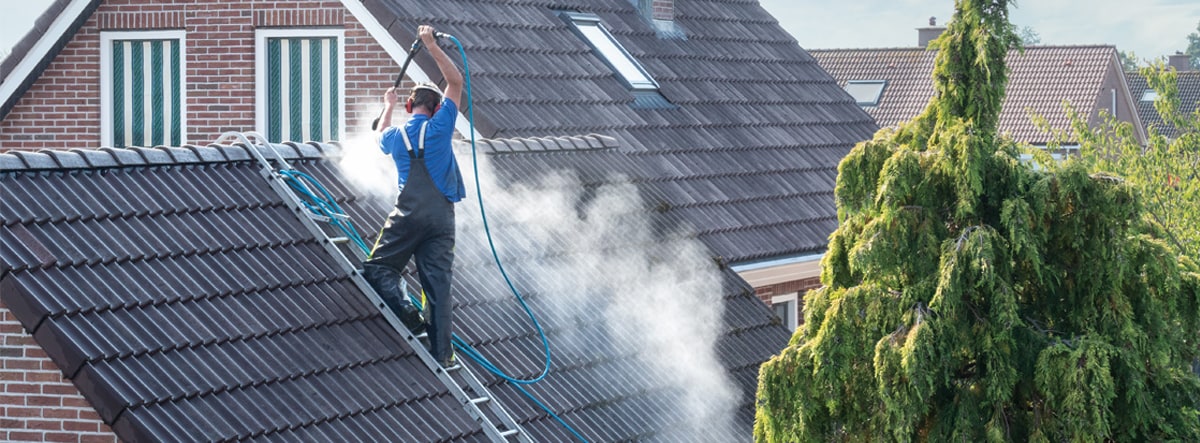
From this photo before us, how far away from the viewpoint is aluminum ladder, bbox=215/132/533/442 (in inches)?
326

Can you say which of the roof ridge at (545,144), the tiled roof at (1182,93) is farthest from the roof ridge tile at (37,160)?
the tiled roof at (1182,93)

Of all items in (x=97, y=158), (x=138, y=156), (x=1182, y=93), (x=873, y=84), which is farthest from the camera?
(x=1182, y=93)

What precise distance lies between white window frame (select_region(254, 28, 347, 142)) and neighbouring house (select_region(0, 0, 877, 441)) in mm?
28

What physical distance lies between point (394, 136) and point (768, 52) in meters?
10.5

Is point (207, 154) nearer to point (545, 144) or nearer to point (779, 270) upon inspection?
point (545, 144)

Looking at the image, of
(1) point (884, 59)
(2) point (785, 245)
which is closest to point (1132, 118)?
(1) point (884, 59)

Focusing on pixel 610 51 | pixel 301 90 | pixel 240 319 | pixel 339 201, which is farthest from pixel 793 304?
pixel 240 319

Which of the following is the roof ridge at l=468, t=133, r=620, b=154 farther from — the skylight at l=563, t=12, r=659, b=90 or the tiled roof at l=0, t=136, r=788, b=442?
the skylight at l=563, t=12, r=659, b=90

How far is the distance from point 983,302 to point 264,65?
29.3 ft

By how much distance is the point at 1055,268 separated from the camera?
310 inches

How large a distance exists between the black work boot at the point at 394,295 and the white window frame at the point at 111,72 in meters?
7.26

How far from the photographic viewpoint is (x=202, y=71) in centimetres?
1513

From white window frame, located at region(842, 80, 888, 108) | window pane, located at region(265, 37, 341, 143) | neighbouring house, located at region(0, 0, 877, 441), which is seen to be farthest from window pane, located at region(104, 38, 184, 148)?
white window frame, located at region(842, 80, 888, 108)

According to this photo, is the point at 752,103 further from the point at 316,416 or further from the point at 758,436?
the point at 316,416
